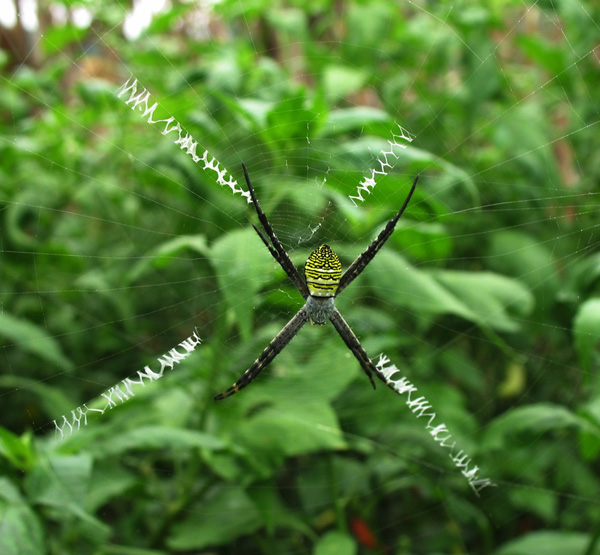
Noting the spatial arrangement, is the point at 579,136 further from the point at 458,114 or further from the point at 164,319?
the point at 164,319

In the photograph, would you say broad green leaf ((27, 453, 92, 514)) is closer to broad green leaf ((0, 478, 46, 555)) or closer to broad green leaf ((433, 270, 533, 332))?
broad green leaf ((0, 478, 46, 555))

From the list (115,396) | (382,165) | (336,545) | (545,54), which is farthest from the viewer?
(545,54)

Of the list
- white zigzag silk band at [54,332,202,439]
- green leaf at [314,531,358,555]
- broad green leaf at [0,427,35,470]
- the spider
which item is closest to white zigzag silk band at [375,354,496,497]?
the spider

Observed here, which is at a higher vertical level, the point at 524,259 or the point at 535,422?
the point at 524,259

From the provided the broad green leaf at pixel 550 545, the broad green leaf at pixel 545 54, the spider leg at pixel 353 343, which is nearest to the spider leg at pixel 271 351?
the spider leg at pixel 353 343

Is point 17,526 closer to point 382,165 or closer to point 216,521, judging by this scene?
point 216,521

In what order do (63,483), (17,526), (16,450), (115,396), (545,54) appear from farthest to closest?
(545,54) < (115,396) < (16,450) < (63,483) < (17,526)

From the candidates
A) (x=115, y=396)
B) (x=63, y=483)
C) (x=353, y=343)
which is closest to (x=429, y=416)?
(x=353, y=343)

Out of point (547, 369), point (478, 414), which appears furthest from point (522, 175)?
point (478, 414)
